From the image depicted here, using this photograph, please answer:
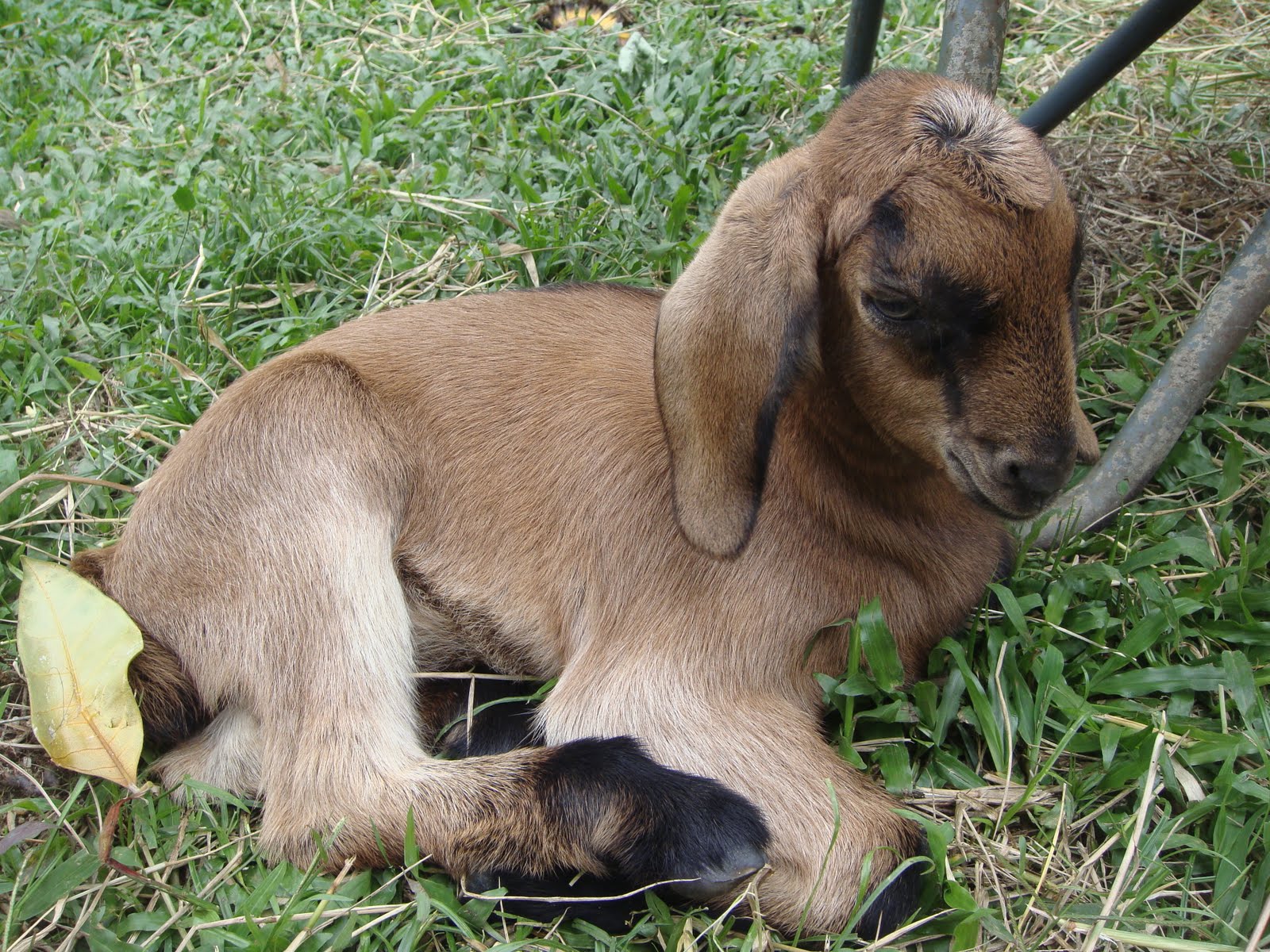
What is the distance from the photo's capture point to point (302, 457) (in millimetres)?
2867

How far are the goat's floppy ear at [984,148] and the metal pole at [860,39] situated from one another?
172 centimetres

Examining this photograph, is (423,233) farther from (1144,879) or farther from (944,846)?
(1144,879)

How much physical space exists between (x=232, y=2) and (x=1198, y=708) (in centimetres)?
576

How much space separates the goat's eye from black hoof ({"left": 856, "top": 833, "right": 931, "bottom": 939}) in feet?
3.93

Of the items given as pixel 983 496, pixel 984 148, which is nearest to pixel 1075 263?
pixel 984 148

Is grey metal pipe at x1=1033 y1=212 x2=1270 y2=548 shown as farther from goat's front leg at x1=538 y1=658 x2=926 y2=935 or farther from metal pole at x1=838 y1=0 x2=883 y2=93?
metal pole at x1=838 y1=0 x2=883 y2=93

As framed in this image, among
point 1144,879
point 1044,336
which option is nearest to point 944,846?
point 1144,879

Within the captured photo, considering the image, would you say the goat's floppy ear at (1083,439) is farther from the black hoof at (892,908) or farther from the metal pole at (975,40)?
the metal pole at (975,40)

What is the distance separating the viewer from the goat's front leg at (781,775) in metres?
2.40

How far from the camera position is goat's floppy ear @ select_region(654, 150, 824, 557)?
7.32 ft

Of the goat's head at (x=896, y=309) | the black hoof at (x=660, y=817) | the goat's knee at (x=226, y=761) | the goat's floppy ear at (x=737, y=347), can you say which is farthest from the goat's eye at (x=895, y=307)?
the goat's knee at (x=226, y=761)

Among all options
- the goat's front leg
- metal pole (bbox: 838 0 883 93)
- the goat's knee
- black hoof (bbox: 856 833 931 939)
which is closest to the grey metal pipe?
the goat's front leg

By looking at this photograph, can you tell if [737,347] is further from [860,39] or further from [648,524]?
[860,39]

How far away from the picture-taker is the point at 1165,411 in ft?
10.2
